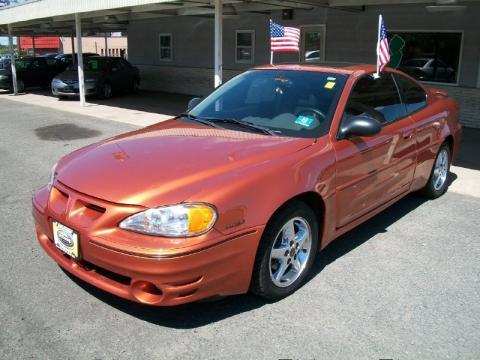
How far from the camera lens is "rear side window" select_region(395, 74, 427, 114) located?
4.78 metres

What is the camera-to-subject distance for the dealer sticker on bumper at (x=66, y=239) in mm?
2924

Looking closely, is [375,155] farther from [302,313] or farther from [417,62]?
[417,62]

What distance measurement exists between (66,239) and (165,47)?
1810 centimetres

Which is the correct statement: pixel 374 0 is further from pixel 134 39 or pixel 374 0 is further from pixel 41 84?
pixel 41 84

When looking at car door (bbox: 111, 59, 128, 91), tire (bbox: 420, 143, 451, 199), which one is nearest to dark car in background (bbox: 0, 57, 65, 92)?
car door (bbox: 111, 59, 128, 91)

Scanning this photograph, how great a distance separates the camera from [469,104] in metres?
11.1

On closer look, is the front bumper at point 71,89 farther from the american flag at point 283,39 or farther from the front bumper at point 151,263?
the front bumper at point 151,263

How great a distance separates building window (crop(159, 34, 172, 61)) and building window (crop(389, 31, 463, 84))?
10.1 m

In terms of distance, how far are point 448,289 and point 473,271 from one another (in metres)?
0.45

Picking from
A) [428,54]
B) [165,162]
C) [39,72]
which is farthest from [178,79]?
[165,162]

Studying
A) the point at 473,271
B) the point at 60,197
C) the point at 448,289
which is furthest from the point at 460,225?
the point at 60,197

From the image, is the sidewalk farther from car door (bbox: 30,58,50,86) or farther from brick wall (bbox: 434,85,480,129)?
brick wall (bbox: 434,85,480,129)

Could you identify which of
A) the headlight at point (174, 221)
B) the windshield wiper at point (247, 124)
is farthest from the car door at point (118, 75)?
the headlight at point (174, 221)

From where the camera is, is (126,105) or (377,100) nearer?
(377,100)
